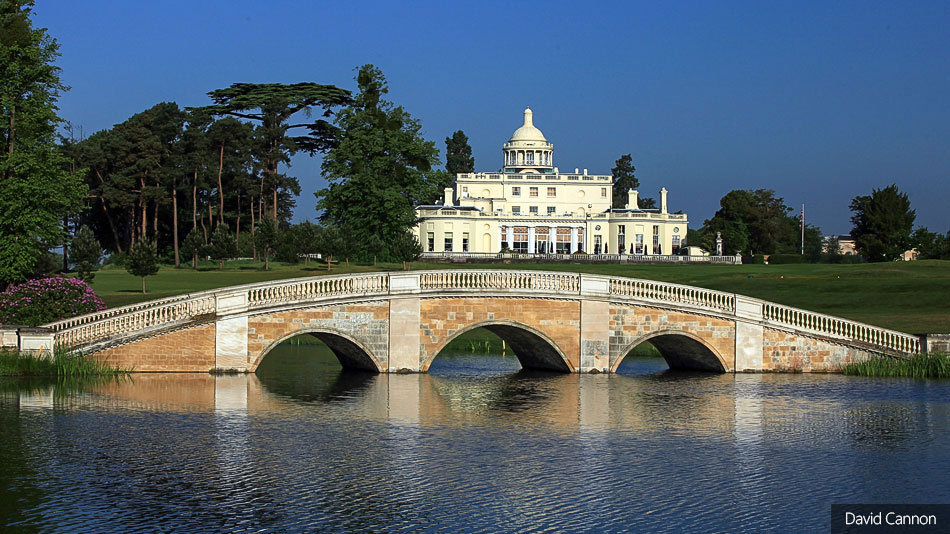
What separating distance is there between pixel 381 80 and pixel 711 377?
133 feet

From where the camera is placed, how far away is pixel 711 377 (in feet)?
129

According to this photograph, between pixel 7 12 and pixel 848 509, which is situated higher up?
pixel 7 12

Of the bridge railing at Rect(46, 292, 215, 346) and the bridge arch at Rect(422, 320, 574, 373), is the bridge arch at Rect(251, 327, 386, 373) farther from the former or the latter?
the bridge railing at Rect(46, 292, 215, 346)

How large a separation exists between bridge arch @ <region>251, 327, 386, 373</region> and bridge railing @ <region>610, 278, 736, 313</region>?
8.77 m

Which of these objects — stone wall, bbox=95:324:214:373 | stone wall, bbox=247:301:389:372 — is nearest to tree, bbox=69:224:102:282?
stone wall, bbox=95:324:214:373

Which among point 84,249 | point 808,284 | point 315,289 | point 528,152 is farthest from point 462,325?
point 528,152

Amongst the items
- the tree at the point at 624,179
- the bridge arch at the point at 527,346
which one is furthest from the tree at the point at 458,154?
the bridge arch at the point at 527,346

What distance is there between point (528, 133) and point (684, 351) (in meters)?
82.0

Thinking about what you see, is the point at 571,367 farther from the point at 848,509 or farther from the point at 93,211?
the point at 93,211

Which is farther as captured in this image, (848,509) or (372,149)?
→ (372,149)

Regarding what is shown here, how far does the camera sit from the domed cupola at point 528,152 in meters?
121

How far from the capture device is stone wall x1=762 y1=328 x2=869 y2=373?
39781 millimetres

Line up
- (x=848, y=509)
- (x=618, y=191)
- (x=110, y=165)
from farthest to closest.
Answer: (x=618, y=191)
(x=110, y=165)
(x=848, y=509)

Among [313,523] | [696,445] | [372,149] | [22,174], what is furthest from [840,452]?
[372,149]
